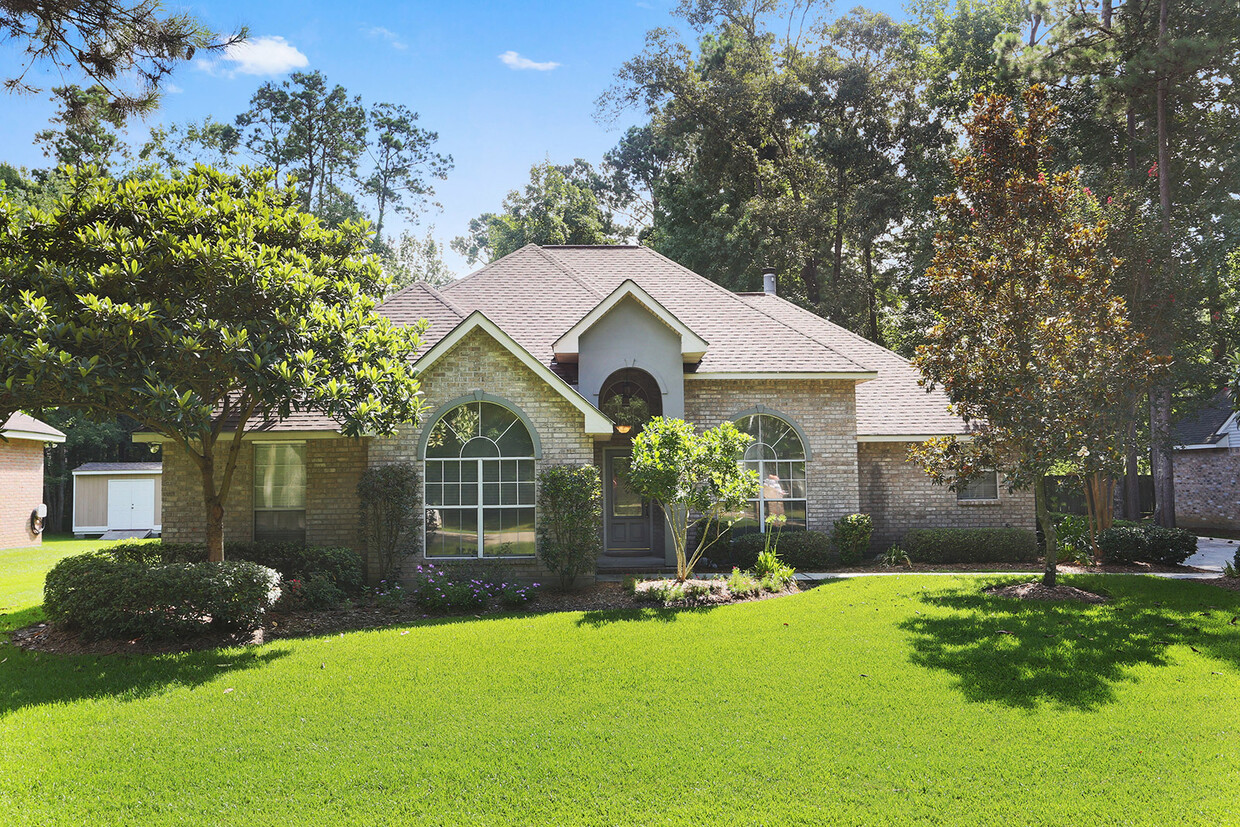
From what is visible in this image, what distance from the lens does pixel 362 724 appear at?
675cm

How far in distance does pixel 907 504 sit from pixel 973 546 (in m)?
1.65

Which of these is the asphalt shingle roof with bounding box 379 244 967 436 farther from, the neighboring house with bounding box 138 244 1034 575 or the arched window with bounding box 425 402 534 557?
the arched window with bounding box 425 402 534 557

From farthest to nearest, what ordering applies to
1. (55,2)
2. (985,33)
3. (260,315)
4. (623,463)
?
(985,33)
(623,463)
(260,315)
(55,2)

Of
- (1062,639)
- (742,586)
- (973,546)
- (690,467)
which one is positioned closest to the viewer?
(1062,639)

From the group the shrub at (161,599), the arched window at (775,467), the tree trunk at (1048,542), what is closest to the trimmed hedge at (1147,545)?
the tree trunk at (1048,542)

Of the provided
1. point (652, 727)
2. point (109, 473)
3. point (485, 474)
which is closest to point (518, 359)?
point (485, 474)

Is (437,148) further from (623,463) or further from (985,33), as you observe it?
(623,463)

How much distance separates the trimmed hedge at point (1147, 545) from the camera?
15672 millimetres

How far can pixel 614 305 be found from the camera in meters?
15.4

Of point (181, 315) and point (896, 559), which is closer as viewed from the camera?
point (181, 315)

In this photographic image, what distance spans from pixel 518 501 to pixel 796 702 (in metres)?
7.44

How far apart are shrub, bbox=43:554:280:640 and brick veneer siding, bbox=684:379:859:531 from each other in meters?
9.55

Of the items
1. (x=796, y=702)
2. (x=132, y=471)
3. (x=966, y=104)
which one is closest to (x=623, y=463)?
(x=796, y=702)

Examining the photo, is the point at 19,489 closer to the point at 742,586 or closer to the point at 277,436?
the point at 277,436
